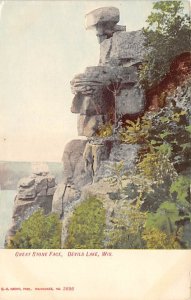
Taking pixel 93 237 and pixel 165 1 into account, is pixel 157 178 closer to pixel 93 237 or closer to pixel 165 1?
pixel 93 237

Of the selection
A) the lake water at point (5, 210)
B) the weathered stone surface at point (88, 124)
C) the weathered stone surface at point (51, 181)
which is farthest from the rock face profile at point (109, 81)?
the lake water at point (5, 210)

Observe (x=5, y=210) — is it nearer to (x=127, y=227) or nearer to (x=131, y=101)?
(x=127, y=227)

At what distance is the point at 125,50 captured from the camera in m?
1.15

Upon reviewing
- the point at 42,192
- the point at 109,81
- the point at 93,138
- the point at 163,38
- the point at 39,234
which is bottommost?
the point at 39,234

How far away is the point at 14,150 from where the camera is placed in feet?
3.71

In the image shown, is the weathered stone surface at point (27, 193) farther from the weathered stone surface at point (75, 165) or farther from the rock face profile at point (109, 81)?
the rock face profile at point (109, 81)

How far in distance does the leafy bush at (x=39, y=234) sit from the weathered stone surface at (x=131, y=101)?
0.34 metres

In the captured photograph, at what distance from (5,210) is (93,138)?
0.30 metres

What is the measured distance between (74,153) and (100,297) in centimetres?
37

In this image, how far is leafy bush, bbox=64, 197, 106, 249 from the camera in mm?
1110

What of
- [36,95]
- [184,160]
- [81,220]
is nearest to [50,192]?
[81,220]

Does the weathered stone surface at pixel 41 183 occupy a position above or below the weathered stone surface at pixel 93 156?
below

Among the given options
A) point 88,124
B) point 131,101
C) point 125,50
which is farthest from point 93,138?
point 125,50

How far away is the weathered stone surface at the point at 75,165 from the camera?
1130 mm
